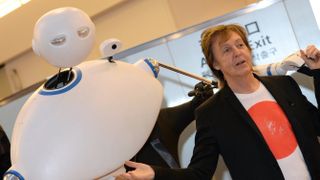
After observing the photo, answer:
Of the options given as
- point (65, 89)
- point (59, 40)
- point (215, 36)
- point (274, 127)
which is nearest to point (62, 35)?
point (59, 40)

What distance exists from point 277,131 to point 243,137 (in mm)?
106

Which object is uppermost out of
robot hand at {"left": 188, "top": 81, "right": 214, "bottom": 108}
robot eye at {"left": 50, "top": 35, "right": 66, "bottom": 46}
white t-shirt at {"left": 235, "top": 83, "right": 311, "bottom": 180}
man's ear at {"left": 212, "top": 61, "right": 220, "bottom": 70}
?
robot eye at {"left": 50, "top": 35, "right": 66, "bottom": 46}

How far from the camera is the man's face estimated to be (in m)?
1.25

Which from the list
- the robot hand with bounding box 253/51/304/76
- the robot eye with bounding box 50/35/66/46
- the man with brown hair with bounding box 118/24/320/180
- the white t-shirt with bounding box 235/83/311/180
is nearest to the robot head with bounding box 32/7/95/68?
the robot eye with bounding box 50/35/66/46

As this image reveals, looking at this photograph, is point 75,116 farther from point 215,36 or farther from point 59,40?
point 215,36

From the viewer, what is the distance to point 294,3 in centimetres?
161

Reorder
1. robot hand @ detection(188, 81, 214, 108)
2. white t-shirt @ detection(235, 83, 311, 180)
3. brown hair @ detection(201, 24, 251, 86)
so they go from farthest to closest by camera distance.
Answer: robot hand @ detection(188, 81, 214, 108) < brown hair @ detection(201, 24, 251, 86) < white t-shirt @ detection(235, 83, 311, 180)

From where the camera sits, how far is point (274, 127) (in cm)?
121

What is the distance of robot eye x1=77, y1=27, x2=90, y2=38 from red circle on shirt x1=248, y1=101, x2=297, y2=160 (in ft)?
1.88

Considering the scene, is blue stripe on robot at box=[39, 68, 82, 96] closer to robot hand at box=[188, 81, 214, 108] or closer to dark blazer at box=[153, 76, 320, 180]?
dark blazer at box=[153, 76, 320, 180]

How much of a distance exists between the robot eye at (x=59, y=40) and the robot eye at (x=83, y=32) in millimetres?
46

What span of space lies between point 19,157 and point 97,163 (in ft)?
0.67

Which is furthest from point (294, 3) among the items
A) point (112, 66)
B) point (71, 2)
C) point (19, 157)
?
point (71, 2)

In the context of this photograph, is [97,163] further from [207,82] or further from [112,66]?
[207,82]
